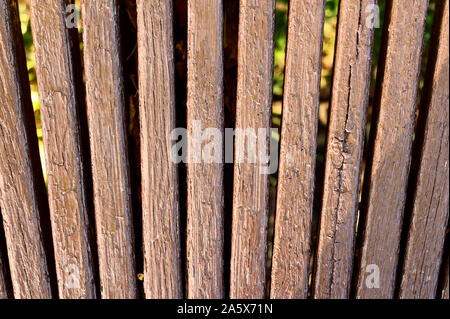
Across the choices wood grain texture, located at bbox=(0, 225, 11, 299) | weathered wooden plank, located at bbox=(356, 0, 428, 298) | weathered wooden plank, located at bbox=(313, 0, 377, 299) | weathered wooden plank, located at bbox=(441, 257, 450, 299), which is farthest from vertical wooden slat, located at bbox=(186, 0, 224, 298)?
weathered wooden plank, located at bbox=(441, 257, 450, 299)

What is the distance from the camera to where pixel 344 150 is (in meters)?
1.02

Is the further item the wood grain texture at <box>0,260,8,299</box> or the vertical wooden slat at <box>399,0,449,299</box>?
the wood grain texture at <box>0,260,8,299</box>

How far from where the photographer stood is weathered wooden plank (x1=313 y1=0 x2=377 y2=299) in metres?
0.95

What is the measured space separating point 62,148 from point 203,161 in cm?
36

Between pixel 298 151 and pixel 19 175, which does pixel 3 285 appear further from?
pixel 298 151

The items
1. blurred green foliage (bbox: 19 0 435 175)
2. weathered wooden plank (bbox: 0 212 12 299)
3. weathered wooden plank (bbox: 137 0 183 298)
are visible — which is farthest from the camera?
blurred green foliage (bbox: 19 0 435 175)

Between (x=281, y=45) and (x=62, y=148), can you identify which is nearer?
(x=62, y=148)

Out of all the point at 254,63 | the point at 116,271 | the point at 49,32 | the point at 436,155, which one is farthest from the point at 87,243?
the point at 436,155

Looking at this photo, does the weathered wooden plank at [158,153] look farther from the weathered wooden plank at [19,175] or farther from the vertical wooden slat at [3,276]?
the vertical wooden slat at [3,276]

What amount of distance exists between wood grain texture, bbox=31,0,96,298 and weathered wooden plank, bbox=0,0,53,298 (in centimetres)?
5

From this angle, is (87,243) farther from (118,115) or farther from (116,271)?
(118,115)

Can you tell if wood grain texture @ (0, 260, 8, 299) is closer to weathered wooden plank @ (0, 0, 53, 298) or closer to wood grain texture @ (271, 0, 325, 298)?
weathered wooden plank @ (0, 0, 53, 298)

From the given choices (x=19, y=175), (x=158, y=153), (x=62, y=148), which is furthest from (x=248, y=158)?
(x=19, y=175)

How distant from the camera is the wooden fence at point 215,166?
944 mm
